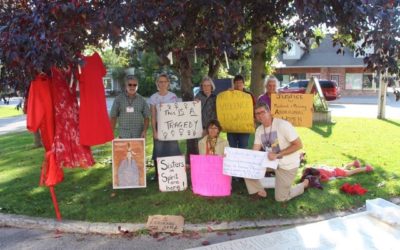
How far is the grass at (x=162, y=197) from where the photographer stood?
538 centimetres

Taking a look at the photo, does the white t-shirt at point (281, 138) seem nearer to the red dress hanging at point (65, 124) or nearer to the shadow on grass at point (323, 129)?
the red dress hanging at point (65, 124)

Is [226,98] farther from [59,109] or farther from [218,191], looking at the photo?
[59,109]

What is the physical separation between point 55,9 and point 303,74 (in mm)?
39005

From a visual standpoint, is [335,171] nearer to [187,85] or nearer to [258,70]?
[187,85]

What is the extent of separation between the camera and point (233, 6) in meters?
4.25

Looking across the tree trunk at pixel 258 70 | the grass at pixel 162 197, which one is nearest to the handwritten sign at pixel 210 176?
the grass at pixel 162 197

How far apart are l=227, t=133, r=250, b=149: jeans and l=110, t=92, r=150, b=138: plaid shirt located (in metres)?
1.29

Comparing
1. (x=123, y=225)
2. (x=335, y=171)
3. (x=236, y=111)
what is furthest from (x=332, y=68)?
(x=123, y=225)

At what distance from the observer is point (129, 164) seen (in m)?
5.98

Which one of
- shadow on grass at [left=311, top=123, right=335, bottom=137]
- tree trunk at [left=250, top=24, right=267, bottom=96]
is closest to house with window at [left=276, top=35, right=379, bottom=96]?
shadow on grass at [left=311, top=123, right=335, bottom=137]

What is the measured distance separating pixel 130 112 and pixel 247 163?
188cm

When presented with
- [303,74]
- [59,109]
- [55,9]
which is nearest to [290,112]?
[59,109]

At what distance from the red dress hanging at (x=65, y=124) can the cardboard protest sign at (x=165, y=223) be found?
1249mm

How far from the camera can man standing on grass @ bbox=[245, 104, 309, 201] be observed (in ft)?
17.7
